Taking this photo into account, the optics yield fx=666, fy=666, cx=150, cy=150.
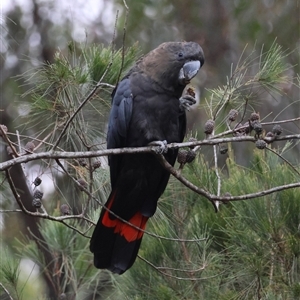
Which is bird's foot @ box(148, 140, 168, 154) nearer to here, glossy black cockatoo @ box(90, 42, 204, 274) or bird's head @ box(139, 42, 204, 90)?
glossy black cockatoo @ box(90, 42, 204, 274)

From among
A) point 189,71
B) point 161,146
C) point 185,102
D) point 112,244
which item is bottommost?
point 112,244

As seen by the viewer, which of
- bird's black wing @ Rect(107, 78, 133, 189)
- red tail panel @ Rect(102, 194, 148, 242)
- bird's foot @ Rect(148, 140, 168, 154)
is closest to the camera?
bird's foot @ Rect(148, 140, 168, 154)

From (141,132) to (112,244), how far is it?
0.49m

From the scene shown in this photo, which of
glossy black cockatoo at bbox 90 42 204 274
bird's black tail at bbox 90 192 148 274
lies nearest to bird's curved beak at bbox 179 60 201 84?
glossy black cockatoo at bbox 90 42 204 274

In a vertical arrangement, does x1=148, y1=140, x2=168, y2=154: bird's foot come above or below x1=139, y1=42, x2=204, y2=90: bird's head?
below

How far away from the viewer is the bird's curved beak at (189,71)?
2.59m

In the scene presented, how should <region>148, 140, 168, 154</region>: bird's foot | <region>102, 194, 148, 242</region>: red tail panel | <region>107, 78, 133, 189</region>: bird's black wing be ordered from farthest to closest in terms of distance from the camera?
<region>102, 194, 148, 242</region>: red tail panel < <region>107, 78, 133, 189</region>: bird's black wing < <region>148, 140, 168, 154</region>: bird's foot

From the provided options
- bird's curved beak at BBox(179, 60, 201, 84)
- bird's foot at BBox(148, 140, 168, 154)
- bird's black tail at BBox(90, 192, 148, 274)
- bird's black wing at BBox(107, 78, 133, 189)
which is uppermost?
bird's curved beak at BBox(179, 60, 201, 84)

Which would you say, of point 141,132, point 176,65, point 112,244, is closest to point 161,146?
point 141,132

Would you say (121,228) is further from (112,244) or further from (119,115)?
(119,115)

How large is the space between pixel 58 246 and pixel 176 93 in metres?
0.97

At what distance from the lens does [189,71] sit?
2607 millimetres

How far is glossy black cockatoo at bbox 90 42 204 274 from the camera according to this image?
259 cm

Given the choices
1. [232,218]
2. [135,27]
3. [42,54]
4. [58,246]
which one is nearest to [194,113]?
[135,27]
